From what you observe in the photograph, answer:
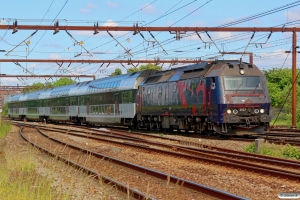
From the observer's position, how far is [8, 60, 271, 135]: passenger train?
21094 millimetres

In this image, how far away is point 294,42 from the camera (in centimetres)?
3009

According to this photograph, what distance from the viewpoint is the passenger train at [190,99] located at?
2109cm

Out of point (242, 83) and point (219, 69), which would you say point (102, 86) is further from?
point (242, 83)

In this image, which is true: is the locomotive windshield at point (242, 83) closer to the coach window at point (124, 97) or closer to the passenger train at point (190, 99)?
the passenger train at point (190, 99)

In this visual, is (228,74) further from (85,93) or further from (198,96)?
(85,93)

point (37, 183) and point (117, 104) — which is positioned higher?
point (117, 104)

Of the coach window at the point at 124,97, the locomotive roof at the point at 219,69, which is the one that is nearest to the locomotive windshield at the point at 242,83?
the locomotive roof at the point at 219,69

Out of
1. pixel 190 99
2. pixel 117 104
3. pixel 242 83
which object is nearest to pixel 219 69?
pixel 242 83

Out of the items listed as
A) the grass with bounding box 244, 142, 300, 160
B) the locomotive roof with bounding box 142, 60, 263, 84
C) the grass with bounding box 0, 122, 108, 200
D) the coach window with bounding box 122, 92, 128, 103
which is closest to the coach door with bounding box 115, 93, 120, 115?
the coach window with bounding box 122, 92, 128, 103

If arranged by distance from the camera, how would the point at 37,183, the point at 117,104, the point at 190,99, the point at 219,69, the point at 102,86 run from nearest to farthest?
the point at 37,183 → the point at 219,69 → the point at 190,99 → the point at 117,104 → the point at 102,86

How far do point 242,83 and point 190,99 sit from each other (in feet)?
8.99

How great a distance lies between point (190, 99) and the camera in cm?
2305

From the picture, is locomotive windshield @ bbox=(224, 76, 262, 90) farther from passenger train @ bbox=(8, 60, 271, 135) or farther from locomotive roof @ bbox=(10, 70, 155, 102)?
locomotive roof @ bbox=(10, 70, 155, 102)

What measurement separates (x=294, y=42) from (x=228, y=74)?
10.7m
